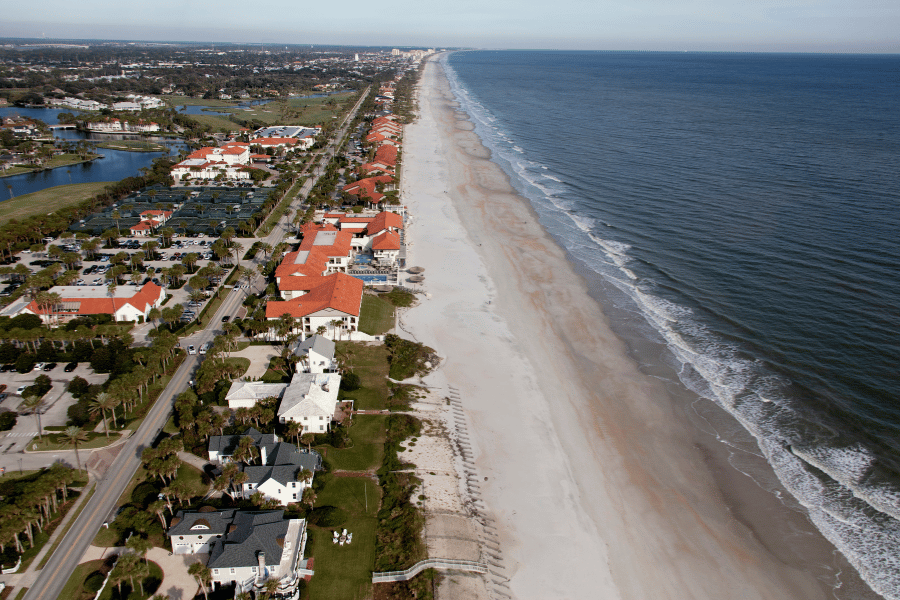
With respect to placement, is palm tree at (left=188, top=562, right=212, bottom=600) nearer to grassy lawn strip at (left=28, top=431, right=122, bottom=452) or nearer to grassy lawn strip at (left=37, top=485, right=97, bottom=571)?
grassy lawn strip at (left=37, top=485, right=97, bottom=571)

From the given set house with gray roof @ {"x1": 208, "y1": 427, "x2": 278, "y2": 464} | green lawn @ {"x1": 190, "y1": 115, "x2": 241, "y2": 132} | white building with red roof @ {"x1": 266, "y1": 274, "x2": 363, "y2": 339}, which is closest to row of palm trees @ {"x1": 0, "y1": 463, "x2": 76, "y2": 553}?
house with gray roof @ {"x1": 208, "y1": 427, "x2": 278, "y2": 464}

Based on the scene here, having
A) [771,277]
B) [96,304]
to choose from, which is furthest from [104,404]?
[771,277]

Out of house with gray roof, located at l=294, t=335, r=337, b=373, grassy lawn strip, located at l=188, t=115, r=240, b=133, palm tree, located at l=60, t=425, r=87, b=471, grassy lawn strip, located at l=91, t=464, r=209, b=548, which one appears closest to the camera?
grassy lawn strip, located at l=91, t=464, r=209, b=548

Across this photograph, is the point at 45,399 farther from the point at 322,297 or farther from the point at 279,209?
the point at 279,209

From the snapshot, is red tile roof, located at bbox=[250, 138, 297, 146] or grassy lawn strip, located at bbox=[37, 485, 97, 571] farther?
red tile roof, located at bbox=[250, 138, 297, 146]

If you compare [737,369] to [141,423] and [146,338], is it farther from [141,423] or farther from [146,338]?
[146,338]

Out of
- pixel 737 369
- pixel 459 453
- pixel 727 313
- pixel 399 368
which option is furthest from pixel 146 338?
pixel 727 313

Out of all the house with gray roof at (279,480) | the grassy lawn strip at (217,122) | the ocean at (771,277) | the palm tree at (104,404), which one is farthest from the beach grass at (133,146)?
the house with gray roof at (279,480)
